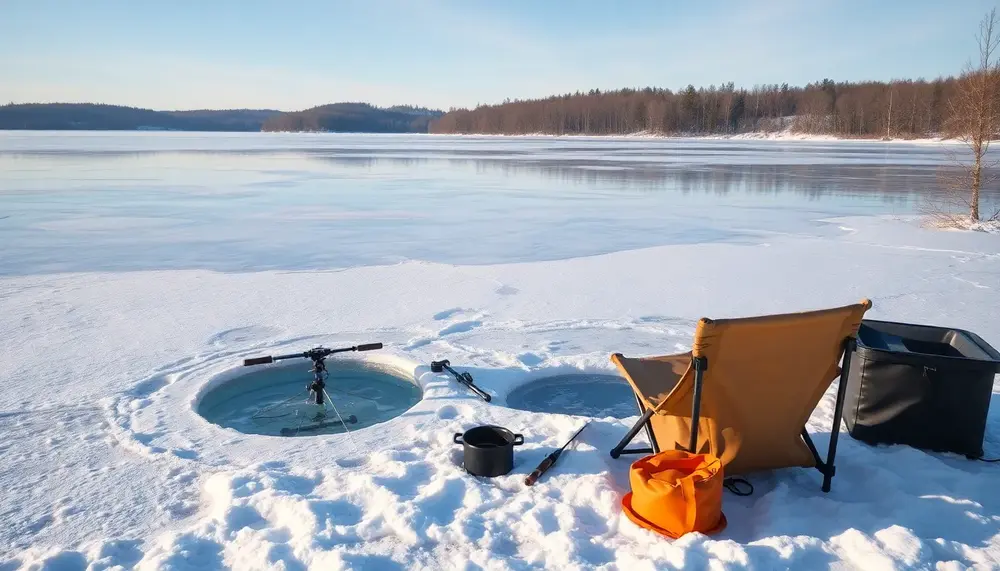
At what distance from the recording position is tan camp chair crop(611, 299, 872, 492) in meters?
2.64

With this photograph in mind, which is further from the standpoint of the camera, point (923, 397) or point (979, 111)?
point (979, 111)

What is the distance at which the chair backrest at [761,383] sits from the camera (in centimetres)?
264

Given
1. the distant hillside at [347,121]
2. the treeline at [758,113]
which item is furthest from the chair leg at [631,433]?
the distant hillside at [347,121]

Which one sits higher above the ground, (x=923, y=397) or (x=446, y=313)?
(x=923, y=397)

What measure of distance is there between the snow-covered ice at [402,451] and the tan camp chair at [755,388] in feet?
0.69

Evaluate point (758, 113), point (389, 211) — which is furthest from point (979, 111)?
point (758, 113)

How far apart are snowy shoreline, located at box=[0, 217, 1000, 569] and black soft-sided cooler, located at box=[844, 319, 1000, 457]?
3.6 inches

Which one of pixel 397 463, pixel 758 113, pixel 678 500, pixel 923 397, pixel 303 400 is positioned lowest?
pixel 303 400

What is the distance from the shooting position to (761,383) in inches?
111

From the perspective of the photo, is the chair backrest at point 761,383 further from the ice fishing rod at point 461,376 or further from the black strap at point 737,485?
the ice fishing rod at point 461,376

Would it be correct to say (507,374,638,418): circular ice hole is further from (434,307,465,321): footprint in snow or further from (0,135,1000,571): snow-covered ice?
(434,307,465,321): footprint in snow

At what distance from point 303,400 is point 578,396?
1.75 meters

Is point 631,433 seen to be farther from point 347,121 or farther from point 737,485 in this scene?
point 347,121

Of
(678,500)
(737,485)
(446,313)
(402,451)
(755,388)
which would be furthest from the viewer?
(446,313)
